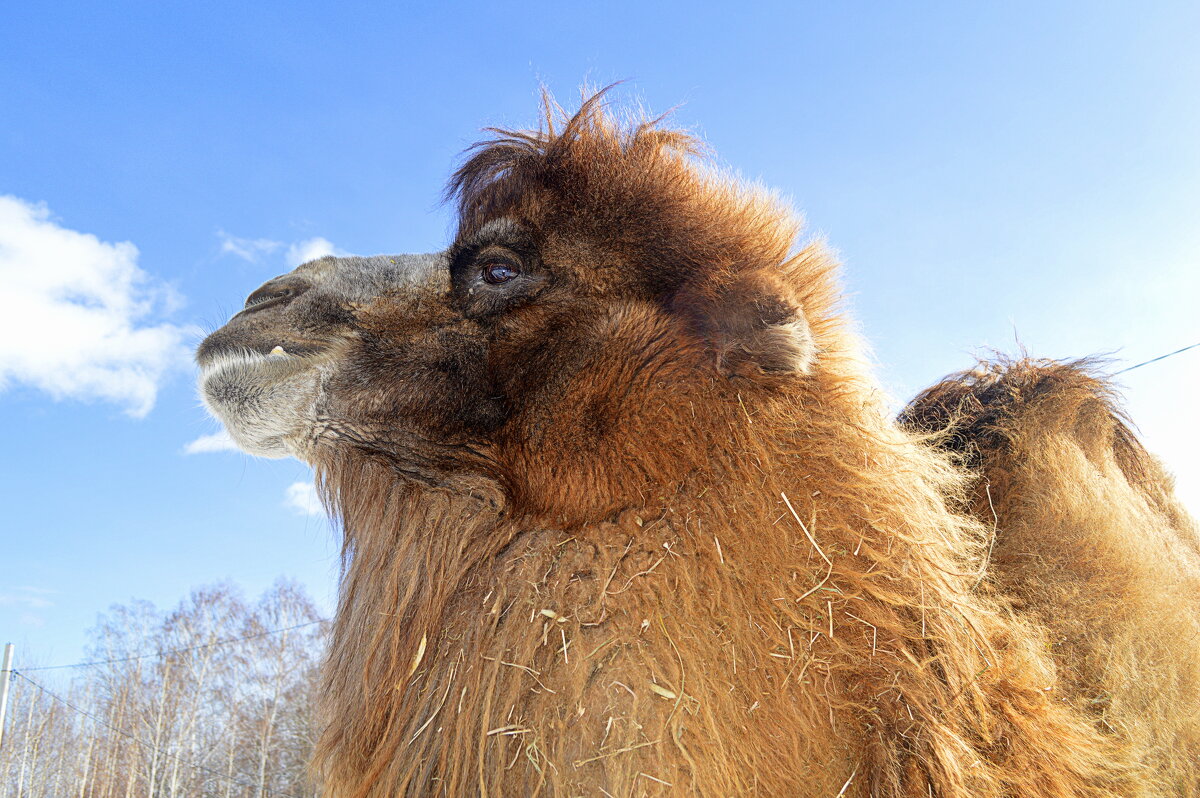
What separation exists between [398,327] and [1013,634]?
2.46 metres

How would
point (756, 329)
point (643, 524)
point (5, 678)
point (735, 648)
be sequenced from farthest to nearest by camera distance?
Result: 1. point (5, 678)
2. point (756, 329)
3. point (643, 524)
4. point (735, 648)

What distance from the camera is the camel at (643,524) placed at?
2143mm

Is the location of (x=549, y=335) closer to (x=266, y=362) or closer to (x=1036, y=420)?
(x=266, y=362)

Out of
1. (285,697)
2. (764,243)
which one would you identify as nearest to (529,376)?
(764,243)

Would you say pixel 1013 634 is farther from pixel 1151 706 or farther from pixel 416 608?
pixel 416 608

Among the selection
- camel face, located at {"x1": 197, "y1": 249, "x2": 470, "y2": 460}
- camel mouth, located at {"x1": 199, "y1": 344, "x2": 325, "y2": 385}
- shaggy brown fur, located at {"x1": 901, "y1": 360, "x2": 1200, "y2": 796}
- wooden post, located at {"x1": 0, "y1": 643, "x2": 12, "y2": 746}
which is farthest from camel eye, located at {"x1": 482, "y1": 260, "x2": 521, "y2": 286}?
wooden post, located at {"x1": 0, "y1": 643, "x2": 12, "y2": 746}

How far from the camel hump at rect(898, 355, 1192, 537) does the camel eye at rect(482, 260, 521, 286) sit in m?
1.87

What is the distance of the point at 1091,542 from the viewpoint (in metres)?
2.82

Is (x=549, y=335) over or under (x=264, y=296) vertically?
under

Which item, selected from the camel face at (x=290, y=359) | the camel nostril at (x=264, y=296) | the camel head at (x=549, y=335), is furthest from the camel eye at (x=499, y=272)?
the camel nostril at (x=264, y=296)

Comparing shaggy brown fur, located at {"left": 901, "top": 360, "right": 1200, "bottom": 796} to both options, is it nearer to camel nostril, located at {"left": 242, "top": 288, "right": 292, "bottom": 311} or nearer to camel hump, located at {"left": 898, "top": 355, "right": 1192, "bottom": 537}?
camel hump, located at {"left": 898, "top": 355, "right": 1192, "bottom": 537}

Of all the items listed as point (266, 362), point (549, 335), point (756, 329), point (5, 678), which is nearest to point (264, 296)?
point (266, 362)

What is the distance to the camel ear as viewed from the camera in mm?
2559

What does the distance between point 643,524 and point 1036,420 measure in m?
1.86
